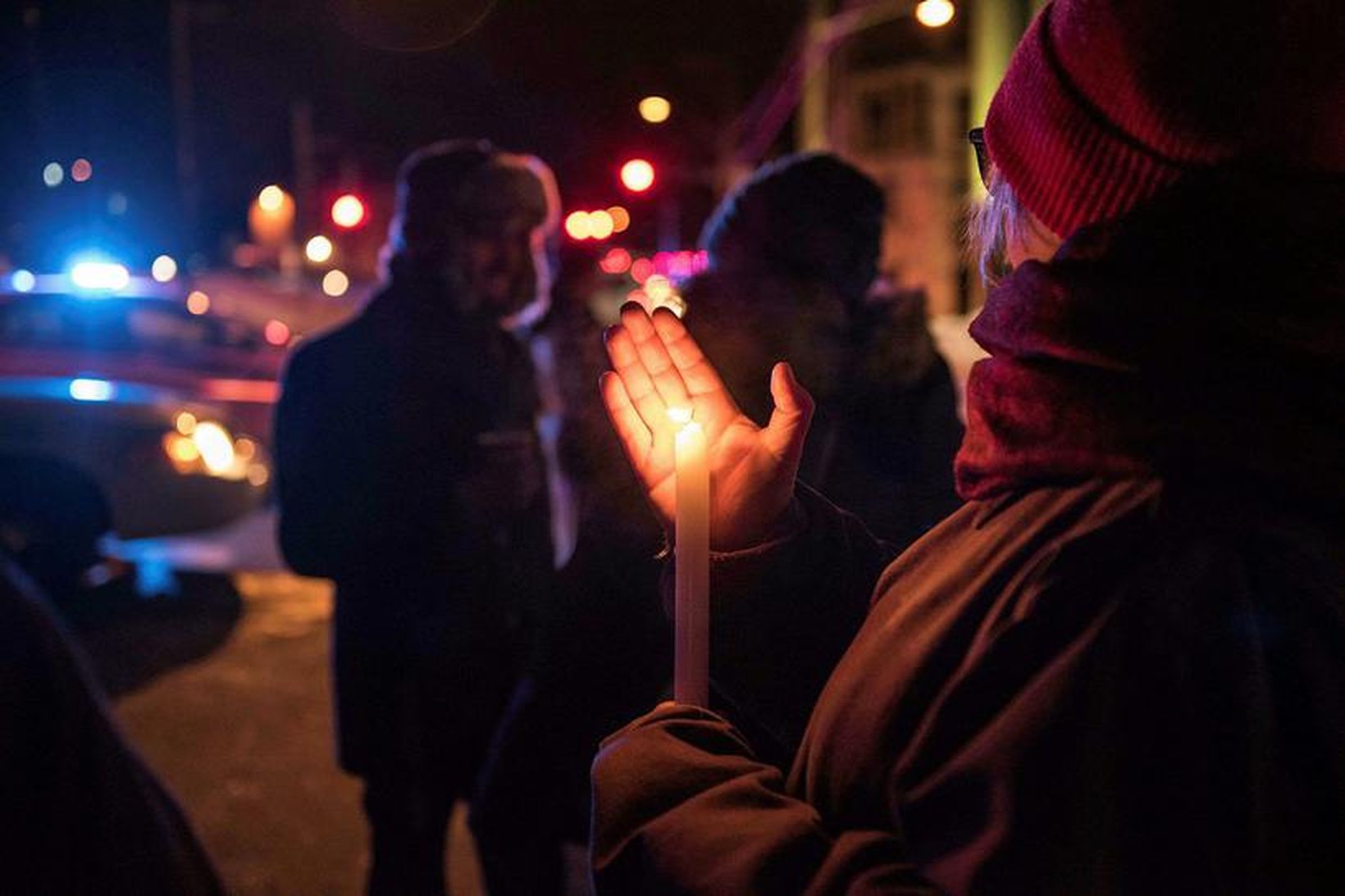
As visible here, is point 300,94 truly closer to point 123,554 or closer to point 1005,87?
point 123,554

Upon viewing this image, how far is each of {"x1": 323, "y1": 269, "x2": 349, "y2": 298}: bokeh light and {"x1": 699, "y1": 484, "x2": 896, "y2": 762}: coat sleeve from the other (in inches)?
770

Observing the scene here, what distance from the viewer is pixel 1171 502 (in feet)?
3.06

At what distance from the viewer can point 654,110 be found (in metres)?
4.14

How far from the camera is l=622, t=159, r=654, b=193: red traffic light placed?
3.92m

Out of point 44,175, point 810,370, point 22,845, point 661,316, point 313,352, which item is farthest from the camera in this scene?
point 44,175

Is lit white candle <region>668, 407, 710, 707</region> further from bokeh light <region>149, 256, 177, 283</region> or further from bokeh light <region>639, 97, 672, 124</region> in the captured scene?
bokeh light <region>149, 256, 177, 283</region>

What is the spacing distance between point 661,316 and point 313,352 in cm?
184

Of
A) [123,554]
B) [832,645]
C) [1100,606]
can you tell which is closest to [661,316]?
[832,645]

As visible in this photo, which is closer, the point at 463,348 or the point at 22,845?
the point at 22,845

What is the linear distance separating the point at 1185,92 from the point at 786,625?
25.9 inches

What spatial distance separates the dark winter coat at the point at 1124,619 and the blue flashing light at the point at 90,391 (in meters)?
7.01

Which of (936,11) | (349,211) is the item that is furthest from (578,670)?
(349,211)

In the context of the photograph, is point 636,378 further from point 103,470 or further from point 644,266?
point 103,470

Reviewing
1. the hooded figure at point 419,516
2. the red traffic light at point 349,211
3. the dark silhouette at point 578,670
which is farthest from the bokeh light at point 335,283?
the dark silhouette at point 578,670
